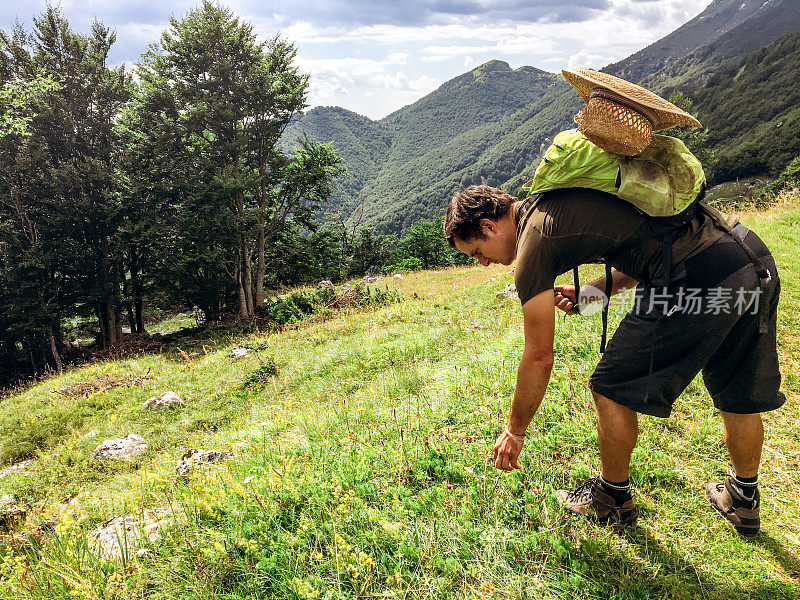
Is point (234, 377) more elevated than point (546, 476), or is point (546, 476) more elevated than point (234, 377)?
point (546, 476)

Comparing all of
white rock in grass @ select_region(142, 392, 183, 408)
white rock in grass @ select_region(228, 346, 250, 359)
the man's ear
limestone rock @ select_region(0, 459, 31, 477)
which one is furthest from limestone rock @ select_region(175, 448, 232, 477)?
white rock in grass @ select_region(228, 346, 250, 359)

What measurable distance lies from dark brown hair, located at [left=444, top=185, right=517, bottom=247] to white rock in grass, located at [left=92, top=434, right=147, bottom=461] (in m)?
6.92

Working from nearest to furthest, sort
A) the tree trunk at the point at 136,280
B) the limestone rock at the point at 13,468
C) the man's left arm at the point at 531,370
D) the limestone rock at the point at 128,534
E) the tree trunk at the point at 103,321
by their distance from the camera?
the man's left arm at the point at 531,370, the limestone rock at the point at 128,534, the limestone rock at the point at 13,468, the tree trunk at the point at 103,321, the tree trunk at the point at 136,280

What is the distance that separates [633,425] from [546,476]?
0.92 m

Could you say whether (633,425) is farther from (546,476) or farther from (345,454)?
(345,454)

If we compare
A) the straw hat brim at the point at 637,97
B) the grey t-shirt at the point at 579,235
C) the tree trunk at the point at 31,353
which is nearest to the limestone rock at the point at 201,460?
the grey t-shirt at the point at 579,235

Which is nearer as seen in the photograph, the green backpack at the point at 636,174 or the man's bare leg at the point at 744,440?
the green backpack at the point at 636,174

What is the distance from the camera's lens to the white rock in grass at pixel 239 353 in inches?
445

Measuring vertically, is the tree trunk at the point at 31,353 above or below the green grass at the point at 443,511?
below

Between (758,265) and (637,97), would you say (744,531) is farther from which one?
(637,97)

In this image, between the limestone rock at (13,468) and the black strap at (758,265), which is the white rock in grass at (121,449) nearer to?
the limestone rock at (13,468)

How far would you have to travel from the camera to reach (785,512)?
2414 millimetres

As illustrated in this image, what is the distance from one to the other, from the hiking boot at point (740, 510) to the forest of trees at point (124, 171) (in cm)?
1837

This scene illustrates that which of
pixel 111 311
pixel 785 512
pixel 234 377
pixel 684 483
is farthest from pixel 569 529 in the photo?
pixel 111 311
